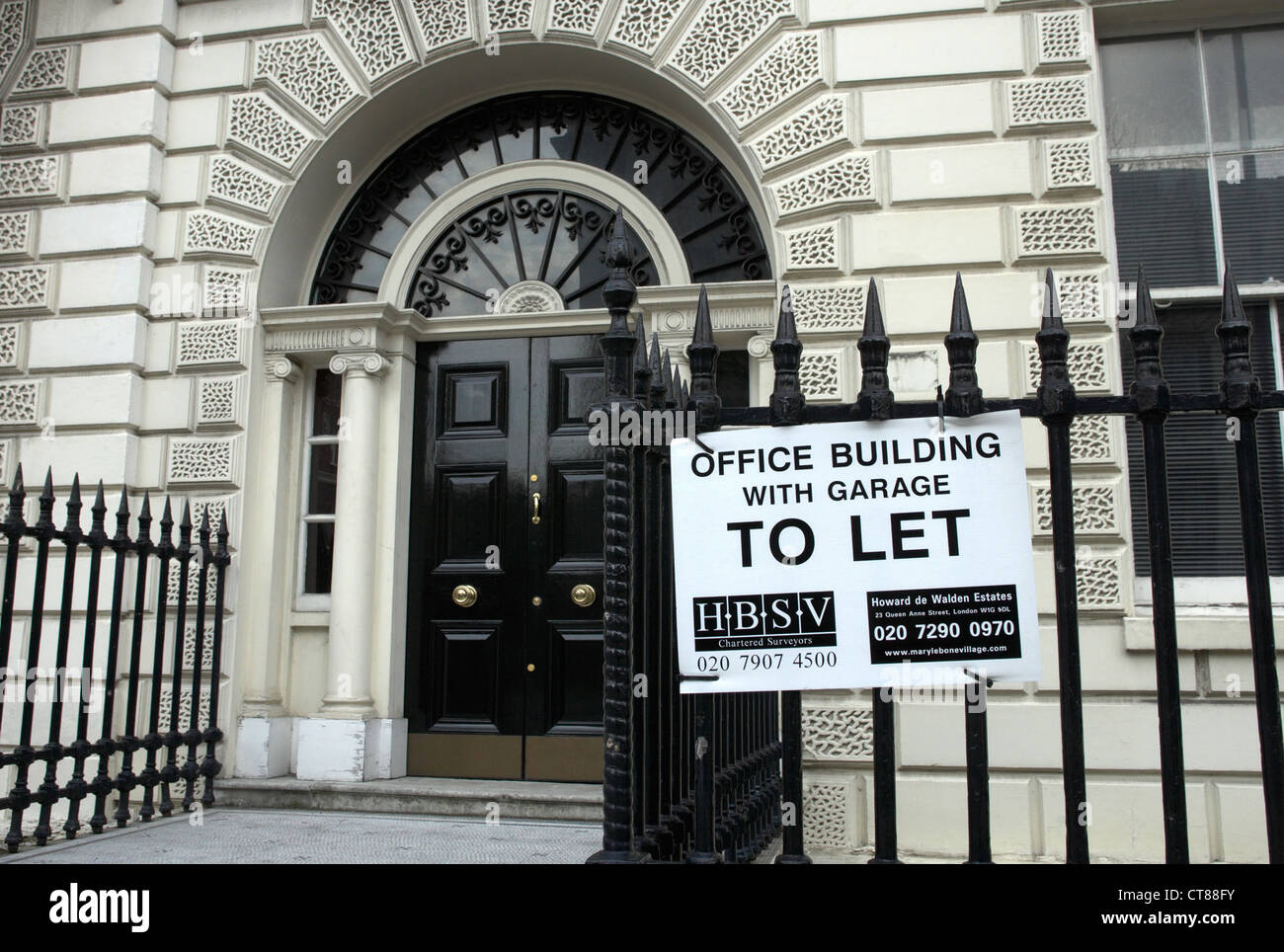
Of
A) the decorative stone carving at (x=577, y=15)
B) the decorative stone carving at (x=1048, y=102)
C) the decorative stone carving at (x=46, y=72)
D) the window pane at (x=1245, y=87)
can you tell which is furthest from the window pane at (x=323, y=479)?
the window pane at (x=1245, y=87)

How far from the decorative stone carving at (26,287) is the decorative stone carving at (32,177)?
558 mm

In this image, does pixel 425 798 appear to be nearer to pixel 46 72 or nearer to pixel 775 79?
pixel 775 79

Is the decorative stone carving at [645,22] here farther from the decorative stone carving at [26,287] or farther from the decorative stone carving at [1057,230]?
the decorative stone carving at [26,287]

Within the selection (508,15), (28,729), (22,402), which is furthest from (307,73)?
(28,729)

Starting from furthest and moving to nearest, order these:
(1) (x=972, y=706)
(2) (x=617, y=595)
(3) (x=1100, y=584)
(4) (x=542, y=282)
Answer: (4) (x=542, y=282) < (3) (x=1100, y=584) < (2) (x=617, y=595) < (1) (x=972, y=706)

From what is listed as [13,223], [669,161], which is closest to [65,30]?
[13,223]

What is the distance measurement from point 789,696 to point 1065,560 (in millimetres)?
779

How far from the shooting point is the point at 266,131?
7.61 m

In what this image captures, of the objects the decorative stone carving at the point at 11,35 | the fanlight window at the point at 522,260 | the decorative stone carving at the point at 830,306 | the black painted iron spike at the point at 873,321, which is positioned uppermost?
the decorative stone carving at the point at 11,35

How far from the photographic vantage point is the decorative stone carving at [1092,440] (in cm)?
612

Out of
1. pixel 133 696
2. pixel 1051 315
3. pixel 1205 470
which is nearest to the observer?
pixel 1051 315

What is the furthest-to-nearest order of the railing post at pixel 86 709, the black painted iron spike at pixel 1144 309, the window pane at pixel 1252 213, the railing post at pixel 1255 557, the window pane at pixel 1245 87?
the window pane at pixel 1245 87 < the window pane at pixel 1252 213 < the railing post at pixel 86 709 < the black painted iron spike at pixel 1144 309 < the railing post at pixel 1255 557

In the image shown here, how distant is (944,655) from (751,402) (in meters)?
4.26
